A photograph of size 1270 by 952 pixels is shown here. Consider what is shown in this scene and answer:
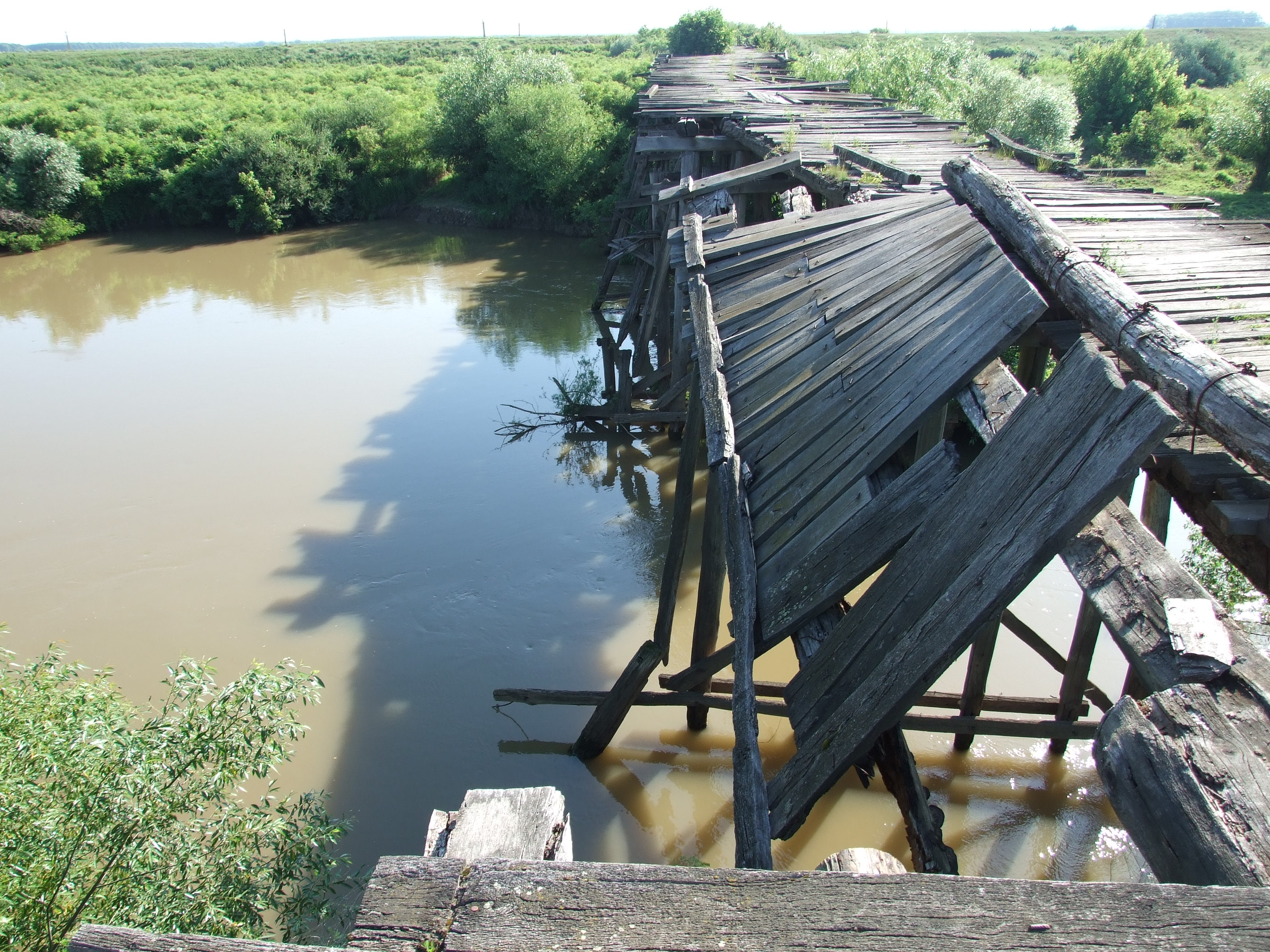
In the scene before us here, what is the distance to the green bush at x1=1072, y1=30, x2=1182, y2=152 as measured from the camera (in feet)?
71.7

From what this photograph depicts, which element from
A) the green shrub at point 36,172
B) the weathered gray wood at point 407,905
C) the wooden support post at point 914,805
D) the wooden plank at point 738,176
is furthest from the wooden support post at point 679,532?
the green shrub at point 36,172

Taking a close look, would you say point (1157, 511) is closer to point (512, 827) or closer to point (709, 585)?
point (709, 585)

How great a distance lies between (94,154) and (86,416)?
16.2 m

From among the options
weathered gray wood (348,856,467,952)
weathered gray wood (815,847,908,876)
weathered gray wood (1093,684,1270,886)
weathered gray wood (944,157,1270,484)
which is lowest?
weathered gray wood (815,847,908,876)

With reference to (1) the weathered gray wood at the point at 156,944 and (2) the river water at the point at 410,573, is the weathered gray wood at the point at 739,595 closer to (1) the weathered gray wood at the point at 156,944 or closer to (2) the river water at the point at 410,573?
(1) the weathered gray wood at the point at 156,944

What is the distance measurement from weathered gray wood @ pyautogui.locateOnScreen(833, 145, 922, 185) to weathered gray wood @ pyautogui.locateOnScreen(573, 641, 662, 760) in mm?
3820

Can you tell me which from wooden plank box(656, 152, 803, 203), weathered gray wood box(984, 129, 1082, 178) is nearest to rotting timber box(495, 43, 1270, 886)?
weathered gray wood box(984, 129, 1082, 178)

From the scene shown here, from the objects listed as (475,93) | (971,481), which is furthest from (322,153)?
(971,481)

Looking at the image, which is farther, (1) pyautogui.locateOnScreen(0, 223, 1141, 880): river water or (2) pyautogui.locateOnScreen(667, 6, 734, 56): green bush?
(2) pyautogui.locateOnScreen(667, 6, 734, 56): green bush

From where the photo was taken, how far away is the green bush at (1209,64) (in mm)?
37469

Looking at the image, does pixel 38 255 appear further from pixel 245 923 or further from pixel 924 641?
pixel 924 641

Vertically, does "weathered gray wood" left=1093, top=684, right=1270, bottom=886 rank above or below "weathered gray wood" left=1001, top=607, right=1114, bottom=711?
above

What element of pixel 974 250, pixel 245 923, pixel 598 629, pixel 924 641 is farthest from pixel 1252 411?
pixel 598 629

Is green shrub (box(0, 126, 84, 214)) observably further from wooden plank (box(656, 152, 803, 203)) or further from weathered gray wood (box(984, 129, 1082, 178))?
weathered gray wood (box(984, 129, 1082, 178))
